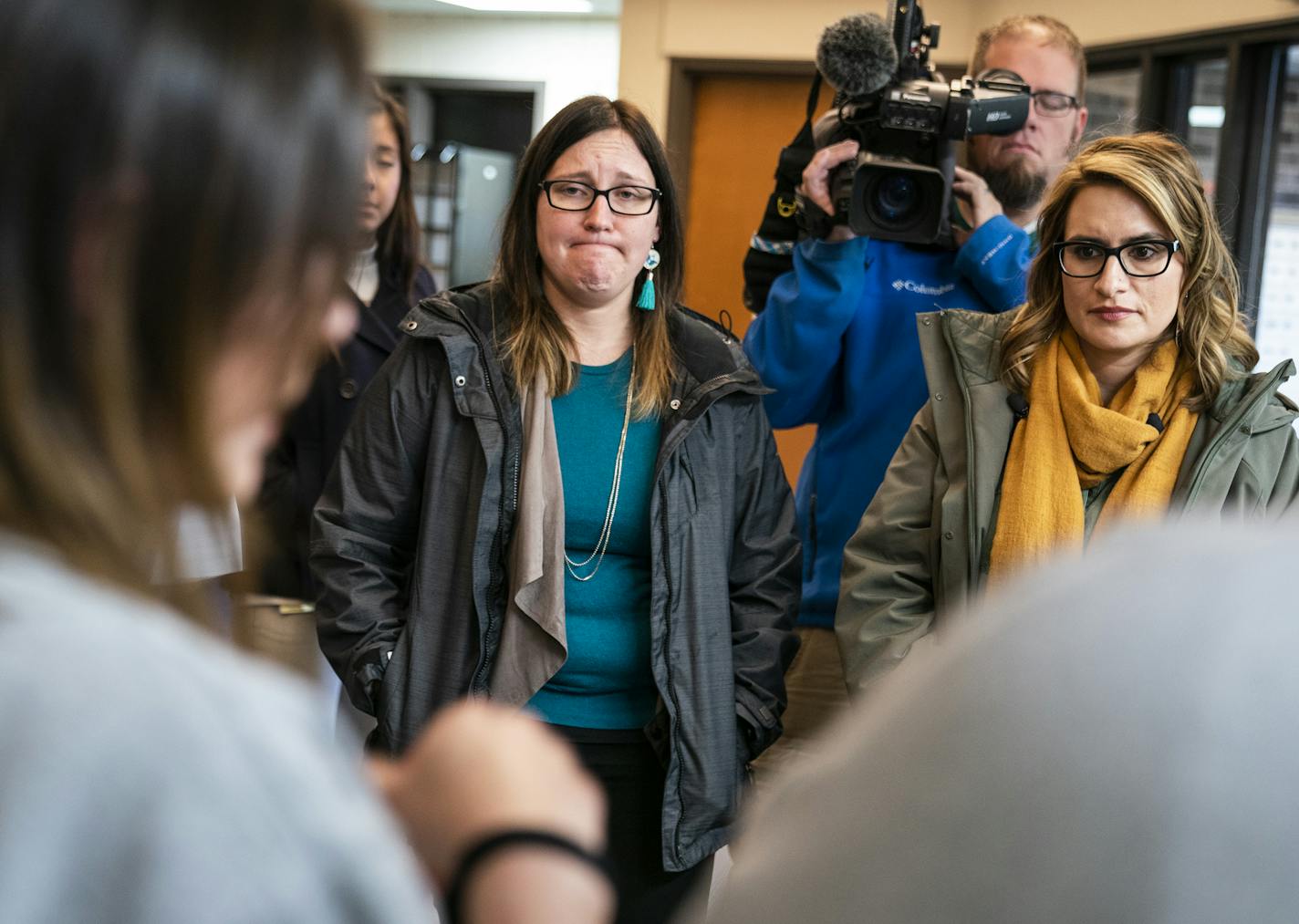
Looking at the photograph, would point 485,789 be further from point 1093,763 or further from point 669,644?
point 669,644

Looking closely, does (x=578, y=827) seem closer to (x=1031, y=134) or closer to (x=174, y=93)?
(x=174, y=93)

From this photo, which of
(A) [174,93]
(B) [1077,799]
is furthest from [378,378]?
(B) [1077,799]

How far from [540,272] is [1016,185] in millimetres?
996

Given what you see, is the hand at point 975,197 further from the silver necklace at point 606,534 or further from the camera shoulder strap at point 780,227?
the silver necklace at point 606,534

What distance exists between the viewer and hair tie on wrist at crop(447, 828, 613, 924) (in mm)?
554

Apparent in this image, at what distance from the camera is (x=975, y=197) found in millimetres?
2322

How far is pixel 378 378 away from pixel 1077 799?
1670mm

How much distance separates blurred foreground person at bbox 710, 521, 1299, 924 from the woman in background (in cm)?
208

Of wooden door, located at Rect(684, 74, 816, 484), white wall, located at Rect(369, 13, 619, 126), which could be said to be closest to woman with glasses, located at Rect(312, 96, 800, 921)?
wooden door, located at Rect(684, 74, 816, 484)

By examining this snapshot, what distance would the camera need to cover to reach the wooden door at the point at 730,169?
561 centimetres

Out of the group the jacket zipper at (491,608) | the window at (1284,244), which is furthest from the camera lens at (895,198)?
the window at (1284,244)

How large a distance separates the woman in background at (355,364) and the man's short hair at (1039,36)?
1226 mm

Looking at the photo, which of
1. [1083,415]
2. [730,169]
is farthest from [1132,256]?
[730,169]

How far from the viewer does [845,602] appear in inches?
79.7
